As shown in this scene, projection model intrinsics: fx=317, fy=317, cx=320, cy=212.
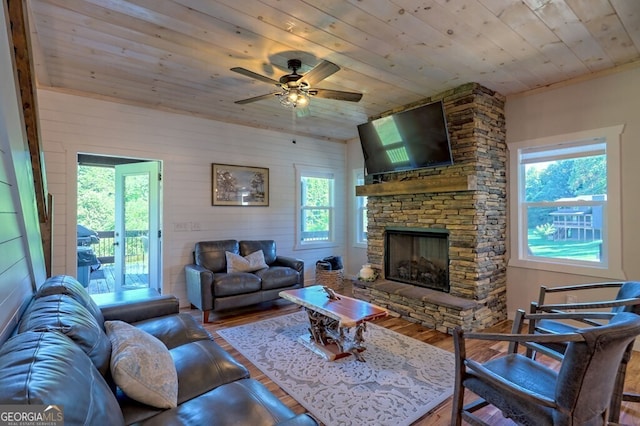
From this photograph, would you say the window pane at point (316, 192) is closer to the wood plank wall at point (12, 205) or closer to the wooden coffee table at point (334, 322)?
the wooden coffee table at point (334, 322)

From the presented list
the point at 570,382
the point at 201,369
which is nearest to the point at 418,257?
the point at 570,382

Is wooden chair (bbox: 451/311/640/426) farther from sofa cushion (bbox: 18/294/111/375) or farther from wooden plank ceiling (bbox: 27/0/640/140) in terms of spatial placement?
wooden plank ceiling (bbox: 27/0/640/140)

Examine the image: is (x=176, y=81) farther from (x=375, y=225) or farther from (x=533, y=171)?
(x=533, y=171)

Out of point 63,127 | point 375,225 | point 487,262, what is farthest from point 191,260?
point 487,262

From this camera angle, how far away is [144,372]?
54.7 inches

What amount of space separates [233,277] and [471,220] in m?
2.86

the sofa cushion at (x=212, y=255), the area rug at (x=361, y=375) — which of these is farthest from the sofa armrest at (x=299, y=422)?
the sofa cushion at (x=212, y=255)

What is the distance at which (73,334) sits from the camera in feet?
4.28

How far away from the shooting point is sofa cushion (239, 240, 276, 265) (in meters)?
4.68

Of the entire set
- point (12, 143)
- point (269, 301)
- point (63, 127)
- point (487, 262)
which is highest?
point (63, 127)

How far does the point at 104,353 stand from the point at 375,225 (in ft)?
12.4

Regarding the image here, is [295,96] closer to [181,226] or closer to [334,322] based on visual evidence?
[334,322]

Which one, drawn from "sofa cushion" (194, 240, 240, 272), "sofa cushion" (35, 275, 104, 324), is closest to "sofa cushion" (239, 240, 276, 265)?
"sofa cushion" (194, 240, 240, 272)

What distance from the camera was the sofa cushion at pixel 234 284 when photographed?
3.75 meters
